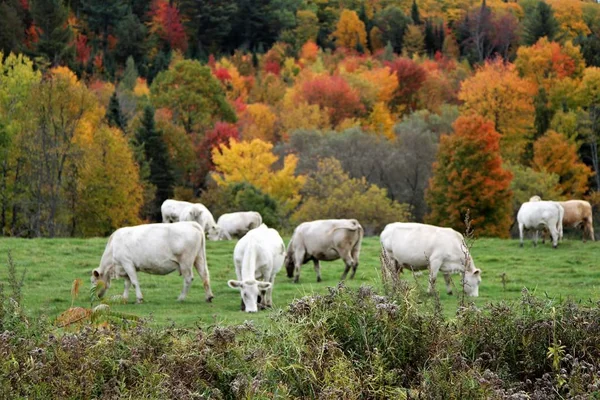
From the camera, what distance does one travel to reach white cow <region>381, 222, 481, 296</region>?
1762 centimetres

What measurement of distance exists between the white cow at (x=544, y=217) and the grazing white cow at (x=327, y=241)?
31.5 ft

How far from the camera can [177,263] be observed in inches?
681

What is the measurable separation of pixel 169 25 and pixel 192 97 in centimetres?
6525

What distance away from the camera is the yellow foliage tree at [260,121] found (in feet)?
262

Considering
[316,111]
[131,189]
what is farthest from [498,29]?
[131,189]

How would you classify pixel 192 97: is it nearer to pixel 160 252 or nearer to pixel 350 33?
pixel 160 252

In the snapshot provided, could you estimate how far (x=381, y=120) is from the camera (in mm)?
89562

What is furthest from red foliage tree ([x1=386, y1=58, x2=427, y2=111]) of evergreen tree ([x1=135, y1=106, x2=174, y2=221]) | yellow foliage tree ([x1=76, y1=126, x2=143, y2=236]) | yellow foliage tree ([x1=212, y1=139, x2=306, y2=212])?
yellow foliage tree ([x1=76, y1=126, x2=143, y2=236])

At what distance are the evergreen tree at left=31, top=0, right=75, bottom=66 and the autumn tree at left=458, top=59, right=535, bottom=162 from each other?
45.2 m

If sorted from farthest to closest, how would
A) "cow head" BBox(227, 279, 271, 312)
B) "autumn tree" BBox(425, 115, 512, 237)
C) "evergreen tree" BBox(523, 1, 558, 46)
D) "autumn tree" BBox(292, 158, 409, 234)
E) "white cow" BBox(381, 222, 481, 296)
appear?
"evergreen tree" BBox(523, 1, 558, 46), "autumn tree" BBox(292, 158, 409, 234), "autumn tree" BBox(425, 115, 512, 237), "white cow" BBox(381, 222, 481, 296), "cow head" BBox(227, 279, 271, 312)

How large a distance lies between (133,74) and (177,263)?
87583 mm

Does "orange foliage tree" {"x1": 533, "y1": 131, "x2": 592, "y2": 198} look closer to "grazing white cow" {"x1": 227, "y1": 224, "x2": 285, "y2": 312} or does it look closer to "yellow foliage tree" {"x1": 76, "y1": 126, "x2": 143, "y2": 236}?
"yellow foliage tree" {"x1": 76, "y1": 126, "x2": 143, "y2": 236}

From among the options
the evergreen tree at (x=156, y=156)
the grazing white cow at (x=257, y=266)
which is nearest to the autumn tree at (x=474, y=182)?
the evergreen tree at (x=156, y=156)

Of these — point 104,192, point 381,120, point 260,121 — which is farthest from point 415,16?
point 104,192
